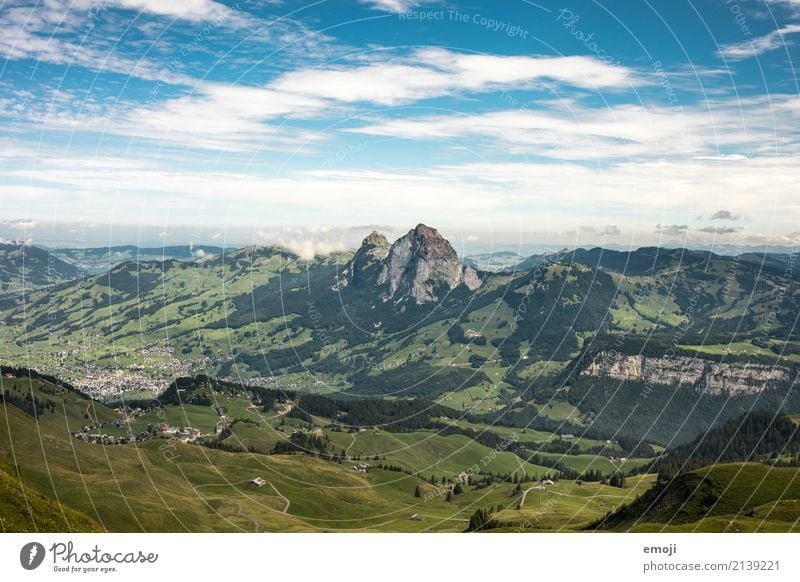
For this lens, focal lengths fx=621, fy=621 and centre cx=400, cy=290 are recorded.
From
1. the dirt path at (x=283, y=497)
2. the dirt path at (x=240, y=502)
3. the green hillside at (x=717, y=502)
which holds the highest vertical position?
the green hillside at (x=717, y=502)

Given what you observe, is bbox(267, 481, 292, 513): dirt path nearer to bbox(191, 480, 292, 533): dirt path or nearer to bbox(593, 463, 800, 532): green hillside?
bbox(191, 480, 292, 533): dirt path

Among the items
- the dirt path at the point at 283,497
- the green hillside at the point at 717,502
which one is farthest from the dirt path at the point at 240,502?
the green hillside at the point at 717,502

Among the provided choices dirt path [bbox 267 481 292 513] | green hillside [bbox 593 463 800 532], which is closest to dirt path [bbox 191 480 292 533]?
dirt path [bbox 267 481 292 513]

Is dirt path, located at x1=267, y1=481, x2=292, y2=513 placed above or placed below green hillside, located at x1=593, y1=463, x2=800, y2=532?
below

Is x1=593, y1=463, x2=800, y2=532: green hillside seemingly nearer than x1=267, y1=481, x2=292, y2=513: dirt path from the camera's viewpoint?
Yes

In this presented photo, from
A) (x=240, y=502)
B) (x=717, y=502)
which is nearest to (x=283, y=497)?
(x=240, y=502)

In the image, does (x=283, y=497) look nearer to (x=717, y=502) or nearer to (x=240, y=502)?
(x=240, y=502)

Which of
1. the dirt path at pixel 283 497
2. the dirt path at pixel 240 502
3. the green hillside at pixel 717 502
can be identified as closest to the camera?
the green hillside at pixel 717 502

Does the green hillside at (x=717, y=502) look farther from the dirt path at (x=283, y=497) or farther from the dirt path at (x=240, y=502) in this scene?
the dirt path at (x=283, y=497)

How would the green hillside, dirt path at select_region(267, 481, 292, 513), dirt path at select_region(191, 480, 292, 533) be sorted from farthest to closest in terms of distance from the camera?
1. dirt path at select_region(267, 481, 292, 513)
2. dirt path at select_region(191, 480, 292, 533)
3. the green hillside
